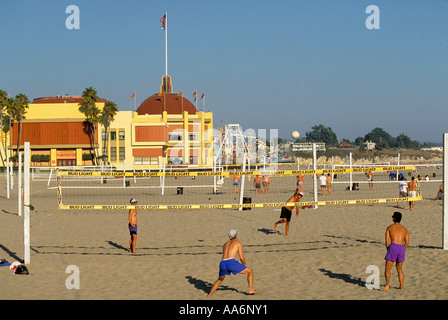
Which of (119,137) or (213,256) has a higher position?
(119,137)

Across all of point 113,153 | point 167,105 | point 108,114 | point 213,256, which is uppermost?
point 167,105

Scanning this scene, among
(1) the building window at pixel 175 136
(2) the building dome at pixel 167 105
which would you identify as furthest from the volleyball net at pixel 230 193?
(2) the building dome at pixel 167 105

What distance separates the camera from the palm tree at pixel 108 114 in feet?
219

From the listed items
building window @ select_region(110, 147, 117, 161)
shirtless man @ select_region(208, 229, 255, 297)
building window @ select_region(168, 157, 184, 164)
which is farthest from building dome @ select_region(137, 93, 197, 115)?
shirtless man @ select_region(208, 229, 255, 297)

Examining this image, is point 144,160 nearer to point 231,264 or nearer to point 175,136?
point 175,136

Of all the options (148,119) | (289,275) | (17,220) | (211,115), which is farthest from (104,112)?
(289,275)

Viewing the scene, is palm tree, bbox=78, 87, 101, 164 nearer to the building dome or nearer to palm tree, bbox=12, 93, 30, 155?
palm tree, bbox=12, 93, 30, 155

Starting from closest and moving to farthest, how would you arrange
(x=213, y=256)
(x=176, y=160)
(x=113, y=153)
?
(x=213, y=256), (x=113, y=153), (x=176, y=160)

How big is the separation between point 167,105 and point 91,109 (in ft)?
55.1

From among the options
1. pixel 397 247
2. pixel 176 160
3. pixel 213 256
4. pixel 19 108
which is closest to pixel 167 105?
pixel 176 160

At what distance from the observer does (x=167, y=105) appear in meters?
80.3

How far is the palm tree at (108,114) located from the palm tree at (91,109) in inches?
35.1

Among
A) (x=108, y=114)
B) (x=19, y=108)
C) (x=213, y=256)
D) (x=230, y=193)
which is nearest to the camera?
(x=213, y=256)
